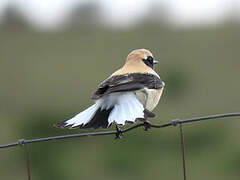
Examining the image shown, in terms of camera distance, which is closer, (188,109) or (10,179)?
(10,179)

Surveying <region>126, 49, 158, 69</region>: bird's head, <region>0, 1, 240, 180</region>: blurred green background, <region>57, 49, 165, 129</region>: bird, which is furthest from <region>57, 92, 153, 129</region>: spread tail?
<region>0, 1, 240, 180</region>: blurred green background

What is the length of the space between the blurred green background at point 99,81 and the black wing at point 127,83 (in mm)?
4744

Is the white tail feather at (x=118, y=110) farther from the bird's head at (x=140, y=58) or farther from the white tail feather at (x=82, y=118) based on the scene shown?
the bird's head at (x=140, y=58)

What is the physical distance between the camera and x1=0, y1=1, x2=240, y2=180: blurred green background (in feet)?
28.7

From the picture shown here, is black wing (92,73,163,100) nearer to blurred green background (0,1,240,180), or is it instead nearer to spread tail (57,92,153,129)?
spread tail (57,92,153,129)

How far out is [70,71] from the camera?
1491 cm

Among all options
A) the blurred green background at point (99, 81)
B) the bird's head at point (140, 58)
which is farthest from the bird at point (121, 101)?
the blurred green background at point (99, 81)

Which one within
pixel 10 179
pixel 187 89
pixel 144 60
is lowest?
pixel 10 179

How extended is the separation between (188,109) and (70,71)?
4164mm

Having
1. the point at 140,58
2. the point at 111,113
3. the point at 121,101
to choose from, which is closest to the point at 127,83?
the point at 121,101

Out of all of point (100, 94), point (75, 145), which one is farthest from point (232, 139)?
point (100, 94)

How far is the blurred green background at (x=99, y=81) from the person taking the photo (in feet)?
28.7

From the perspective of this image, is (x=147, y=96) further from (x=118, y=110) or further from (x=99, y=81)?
(x=99, y=81)

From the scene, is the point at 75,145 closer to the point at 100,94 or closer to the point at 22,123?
the point at 22,123
